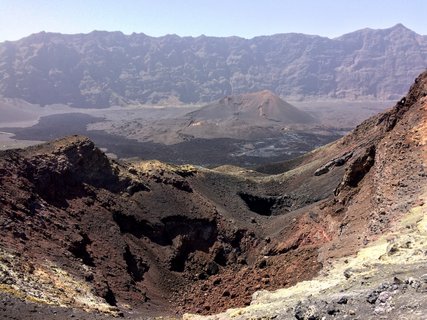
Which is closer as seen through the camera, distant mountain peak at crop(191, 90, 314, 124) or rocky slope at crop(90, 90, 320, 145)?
rocky slope at crop(90, 90, 320, 145)

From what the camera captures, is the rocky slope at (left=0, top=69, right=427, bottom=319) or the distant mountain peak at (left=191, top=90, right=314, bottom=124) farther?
the distant mountain peak at (left=191, top=90, right=314, bottom=124)

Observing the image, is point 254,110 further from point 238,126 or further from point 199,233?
point 199,233

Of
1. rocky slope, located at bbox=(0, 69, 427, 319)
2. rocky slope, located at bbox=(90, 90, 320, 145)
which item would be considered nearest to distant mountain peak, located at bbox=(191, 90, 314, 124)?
rocky slope, located at bbox=(90, 90, 320, 145)

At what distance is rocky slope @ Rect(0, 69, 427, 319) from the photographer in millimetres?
17844

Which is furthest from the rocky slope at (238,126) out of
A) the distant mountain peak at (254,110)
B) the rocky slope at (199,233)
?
the rocky slope at (199,233)

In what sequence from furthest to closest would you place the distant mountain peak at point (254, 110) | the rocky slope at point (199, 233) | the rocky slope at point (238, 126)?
the distant mountain peak at point (254, 110)
the rocky slope at point (238, 126)
the rocky slope at point (199, 233)

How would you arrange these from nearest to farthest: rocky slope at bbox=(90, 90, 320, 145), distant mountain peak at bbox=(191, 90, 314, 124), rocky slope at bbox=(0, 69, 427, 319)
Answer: rocky slope at bbox=(0, 69, 427, 319)
rocky slope at bbox=(90, 90, 320, 145)
distant mountain peak at bbox=(191, 90, 314, 124)

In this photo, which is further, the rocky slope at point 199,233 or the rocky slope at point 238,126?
the rocky slope at point 238,126

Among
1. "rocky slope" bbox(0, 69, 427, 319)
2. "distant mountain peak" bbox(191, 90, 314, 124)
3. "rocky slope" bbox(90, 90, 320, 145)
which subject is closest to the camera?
"rocky slope" bbox(0, 69, 427, 319)

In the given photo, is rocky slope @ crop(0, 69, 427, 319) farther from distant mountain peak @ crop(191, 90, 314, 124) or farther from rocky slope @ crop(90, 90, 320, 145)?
distant mountain peak @ crop(191, 90, 314, 124)

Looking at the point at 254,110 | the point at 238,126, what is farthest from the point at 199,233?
the point at 254,110

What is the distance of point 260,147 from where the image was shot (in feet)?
378

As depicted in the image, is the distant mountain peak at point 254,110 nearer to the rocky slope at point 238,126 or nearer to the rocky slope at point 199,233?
the rocky slope at point 238,126

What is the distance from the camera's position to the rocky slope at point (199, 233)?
17.8 meters
